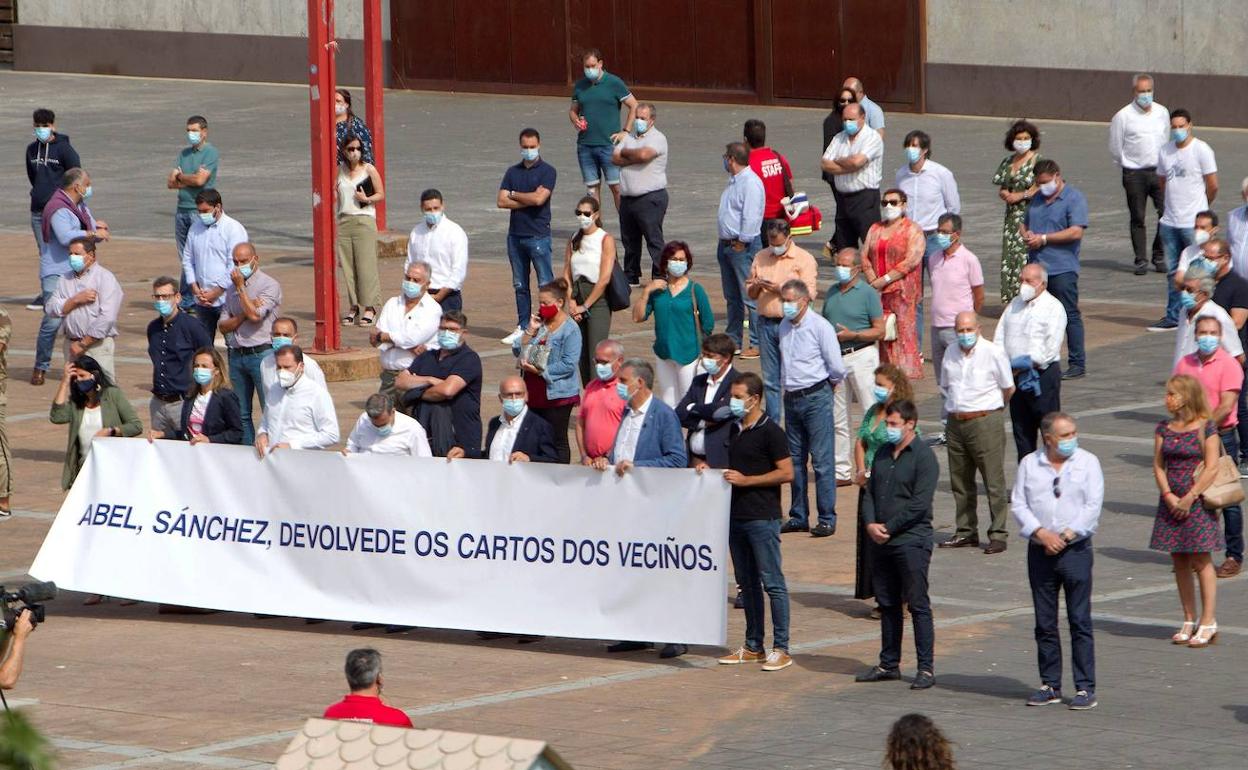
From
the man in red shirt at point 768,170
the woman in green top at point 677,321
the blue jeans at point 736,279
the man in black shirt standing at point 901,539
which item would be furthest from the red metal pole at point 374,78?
the man in black shirt standing at point 901,539

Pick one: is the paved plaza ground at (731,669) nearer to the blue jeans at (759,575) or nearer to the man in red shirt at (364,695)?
the blue jeans at (759,575)

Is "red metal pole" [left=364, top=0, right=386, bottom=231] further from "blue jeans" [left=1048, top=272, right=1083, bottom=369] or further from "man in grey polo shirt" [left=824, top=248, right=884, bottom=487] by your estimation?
"man in grey polo shirt" [left=824, top=248, right=884, bottom=487]

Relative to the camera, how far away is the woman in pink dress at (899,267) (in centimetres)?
1817

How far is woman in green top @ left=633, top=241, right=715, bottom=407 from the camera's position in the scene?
17.1 m

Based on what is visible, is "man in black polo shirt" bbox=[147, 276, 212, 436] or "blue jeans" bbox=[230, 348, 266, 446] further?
"blue jeans" bbox=[230, 348, 266, 446]

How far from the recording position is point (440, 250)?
20.1m

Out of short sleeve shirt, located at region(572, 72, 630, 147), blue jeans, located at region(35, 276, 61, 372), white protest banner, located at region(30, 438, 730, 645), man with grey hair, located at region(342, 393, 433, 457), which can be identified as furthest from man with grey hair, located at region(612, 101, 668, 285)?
white protest banner, located at region(30, 438, 730, 645)

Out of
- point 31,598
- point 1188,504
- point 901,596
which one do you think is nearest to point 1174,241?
point 1188,504

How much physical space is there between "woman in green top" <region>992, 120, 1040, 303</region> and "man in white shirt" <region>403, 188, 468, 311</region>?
4.56 meters

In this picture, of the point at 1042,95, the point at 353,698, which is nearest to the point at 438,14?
the point at 1042,95

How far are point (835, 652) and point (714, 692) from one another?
1020 mm

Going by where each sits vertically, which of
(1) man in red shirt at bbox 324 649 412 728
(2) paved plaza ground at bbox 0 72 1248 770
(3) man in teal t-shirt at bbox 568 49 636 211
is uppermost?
(3) man in teal t-shirt at bbox 568 49 636 211

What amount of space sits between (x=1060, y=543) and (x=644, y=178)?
1186cm

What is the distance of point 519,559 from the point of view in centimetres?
1367
